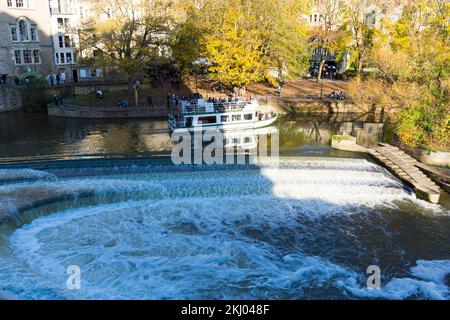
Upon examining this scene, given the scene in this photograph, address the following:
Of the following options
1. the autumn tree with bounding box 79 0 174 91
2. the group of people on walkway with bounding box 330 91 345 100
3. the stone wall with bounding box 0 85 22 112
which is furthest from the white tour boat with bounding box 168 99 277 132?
the stone wall with bounding box 0 85 22 112

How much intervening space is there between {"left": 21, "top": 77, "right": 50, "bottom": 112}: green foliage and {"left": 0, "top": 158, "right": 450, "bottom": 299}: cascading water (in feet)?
93.6

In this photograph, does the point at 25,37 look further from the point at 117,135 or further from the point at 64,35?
the point at 117,135

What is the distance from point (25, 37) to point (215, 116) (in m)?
34.8

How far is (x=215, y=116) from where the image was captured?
39281mm

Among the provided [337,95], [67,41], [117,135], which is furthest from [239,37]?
[67,41]

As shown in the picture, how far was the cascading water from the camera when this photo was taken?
54.4 feet

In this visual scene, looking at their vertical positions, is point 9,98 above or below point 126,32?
below

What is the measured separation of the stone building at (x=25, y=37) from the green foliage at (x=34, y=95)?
24.2ft

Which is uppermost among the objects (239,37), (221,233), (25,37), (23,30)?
(23,30)

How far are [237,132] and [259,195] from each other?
50.2ft

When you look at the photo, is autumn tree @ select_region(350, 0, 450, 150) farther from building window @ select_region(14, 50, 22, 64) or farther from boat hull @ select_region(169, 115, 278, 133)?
building window @ select_region(14, 50, 22, 64)

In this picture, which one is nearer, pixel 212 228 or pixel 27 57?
pixel 212 228

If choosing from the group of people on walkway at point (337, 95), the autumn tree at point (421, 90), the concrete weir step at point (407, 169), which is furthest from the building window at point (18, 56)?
the concrete weir step at point (407, 169)

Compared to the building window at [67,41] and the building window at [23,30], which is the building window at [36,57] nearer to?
the building window at [23,30]
